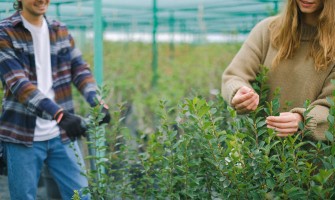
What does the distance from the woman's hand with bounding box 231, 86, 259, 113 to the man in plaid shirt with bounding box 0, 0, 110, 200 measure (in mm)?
750

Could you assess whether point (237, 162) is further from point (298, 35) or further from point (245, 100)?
point (298, 35)

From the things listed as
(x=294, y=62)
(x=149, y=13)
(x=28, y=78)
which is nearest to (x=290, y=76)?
(x=294, y=62)

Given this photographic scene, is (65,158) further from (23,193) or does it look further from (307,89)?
(307,89)

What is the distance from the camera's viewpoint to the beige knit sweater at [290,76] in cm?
201

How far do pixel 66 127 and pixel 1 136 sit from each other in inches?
17.0

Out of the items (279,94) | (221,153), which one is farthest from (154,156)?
(279,94)

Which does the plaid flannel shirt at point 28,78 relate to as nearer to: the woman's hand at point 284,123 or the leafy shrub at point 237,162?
the leafy shrub at point 237,162

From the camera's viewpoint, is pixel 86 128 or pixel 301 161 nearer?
pixel 301 161

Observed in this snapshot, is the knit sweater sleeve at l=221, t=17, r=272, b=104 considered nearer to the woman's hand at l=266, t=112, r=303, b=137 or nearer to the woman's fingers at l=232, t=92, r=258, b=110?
the woman's fingers at l=232, t=92, r=258, b=110

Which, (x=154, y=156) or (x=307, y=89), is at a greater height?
(x=307, y=89)

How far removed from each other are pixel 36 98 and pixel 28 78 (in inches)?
7.7

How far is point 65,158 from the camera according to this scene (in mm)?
2762

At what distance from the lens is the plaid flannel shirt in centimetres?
252

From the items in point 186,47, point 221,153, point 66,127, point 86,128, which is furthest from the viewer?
point 186,47
